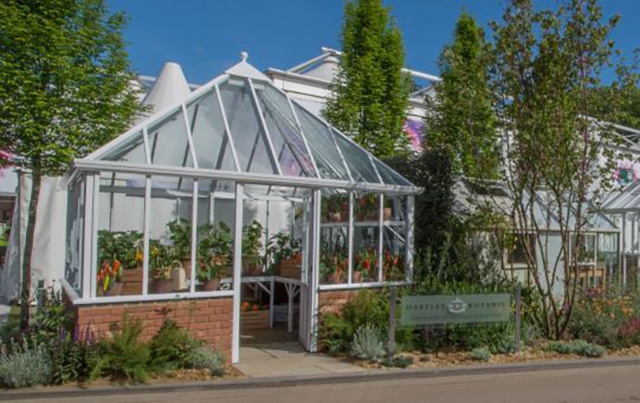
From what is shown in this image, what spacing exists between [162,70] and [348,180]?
7.35 m

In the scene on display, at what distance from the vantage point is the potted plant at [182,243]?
8.59m

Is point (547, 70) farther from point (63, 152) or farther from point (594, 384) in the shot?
point (63, 152)

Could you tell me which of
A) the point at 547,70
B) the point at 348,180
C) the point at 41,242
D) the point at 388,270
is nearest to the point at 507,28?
the point at 547,70

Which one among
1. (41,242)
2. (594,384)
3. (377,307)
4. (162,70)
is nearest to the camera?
(594,384)

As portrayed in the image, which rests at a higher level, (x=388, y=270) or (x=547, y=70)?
(x=547, y=70)

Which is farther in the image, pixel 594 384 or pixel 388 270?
pixel 388 270

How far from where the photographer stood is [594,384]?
27.2 feet

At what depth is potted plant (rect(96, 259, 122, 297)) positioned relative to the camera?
7.89m

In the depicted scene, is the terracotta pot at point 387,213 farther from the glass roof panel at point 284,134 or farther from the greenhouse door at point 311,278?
the glass roof panel at point 284,134

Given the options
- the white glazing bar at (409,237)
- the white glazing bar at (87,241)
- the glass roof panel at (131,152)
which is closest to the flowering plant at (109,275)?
the white glazing bar at (87,241)

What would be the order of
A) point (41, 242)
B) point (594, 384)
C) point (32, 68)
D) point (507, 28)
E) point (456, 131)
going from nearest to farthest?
point (594, 384) < point (32, 68) < point (507, 28) < point (456, 131) < point (41, 242)

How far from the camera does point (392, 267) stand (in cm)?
1058

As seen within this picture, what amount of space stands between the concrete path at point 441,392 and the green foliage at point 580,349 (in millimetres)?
879

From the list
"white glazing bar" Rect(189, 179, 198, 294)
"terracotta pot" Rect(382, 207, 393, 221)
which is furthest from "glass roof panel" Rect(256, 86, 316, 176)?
"terracotta pot" Rect(382, 207, 393, 221)
